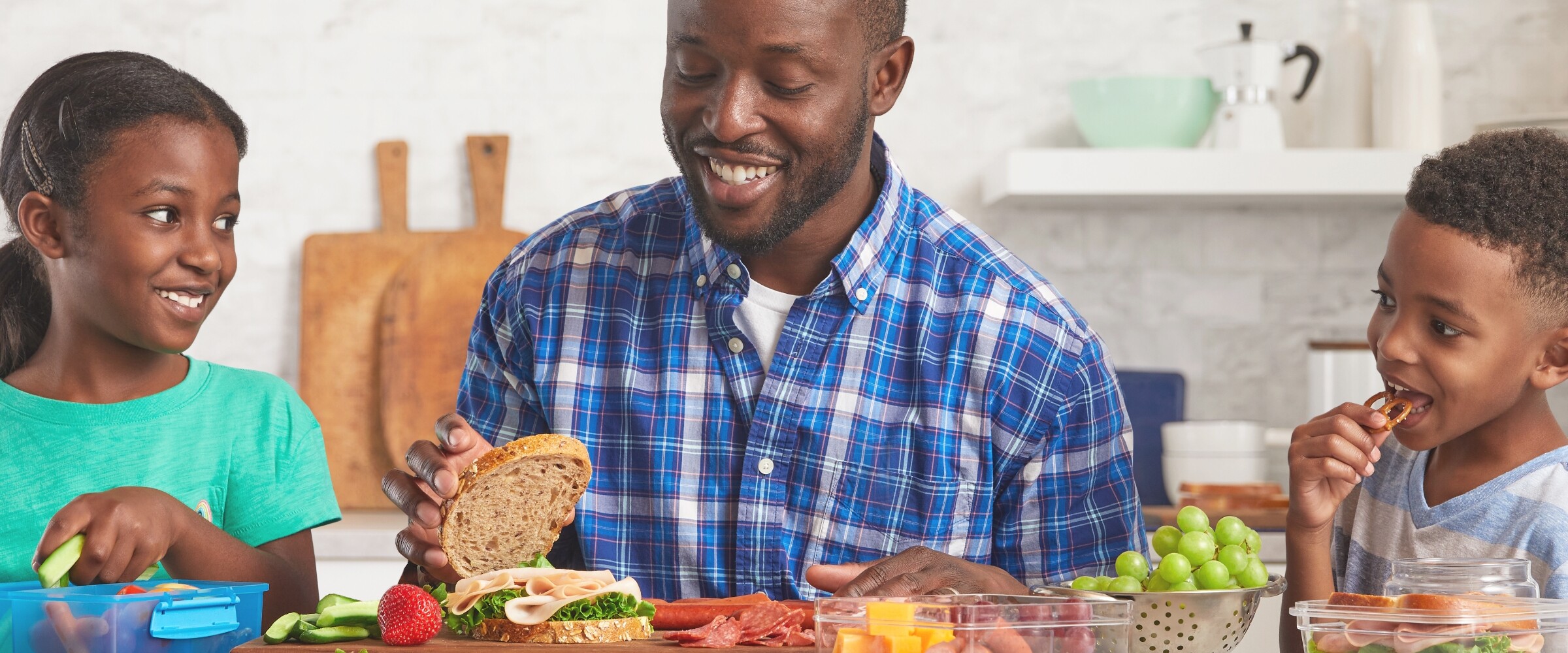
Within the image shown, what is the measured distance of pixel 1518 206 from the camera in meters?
1.26

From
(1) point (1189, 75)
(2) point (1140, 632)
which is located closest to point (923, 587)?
(2) point (1140, 632)

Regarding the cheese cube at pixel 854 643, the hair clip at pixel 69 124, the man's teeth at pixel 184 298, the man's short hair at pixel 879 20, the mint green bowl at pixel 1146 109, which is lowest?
the cheese cube at pixel 854 643

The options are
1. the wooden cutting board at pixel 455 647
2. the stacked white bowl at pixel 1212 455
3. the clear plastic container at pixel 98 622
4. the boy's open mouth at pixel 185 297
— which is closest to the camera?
the clear plastic container at pixel 98 622

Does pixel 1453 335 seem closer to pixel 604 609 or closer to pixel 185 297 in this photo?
pixel 604 609

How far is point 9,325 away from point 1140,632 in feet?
4.65

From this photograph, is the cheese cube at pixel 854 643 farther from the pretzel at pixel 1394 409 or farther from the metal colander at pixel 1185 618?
the pretzel at pixel 1394 409

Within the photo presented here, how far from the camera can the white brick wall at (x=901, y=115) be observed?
124 inches

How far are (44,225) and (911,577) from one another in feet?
3.62

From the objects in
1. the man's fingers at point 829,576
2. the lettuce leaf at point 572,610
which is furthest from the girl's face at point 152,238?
the man's fingers at point 829,576

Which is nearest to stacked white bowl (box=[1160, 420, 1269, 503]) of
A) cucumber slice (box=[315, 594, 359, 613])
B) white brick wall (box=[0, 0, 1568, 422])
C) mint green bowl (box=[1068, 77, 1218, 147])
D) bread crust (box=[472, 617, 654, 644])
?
white brick wall (box=[0, 0, 1568, 422])

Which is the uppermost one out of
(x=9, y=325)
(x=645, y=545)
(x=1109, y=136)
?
(x=1109, y=136)

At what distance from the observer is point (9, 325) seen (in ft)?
5.60

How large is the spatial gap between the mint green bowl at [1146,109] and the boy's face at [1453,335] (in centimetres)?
166

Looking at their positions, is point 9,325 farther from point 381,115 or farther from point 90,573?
point 381,115
